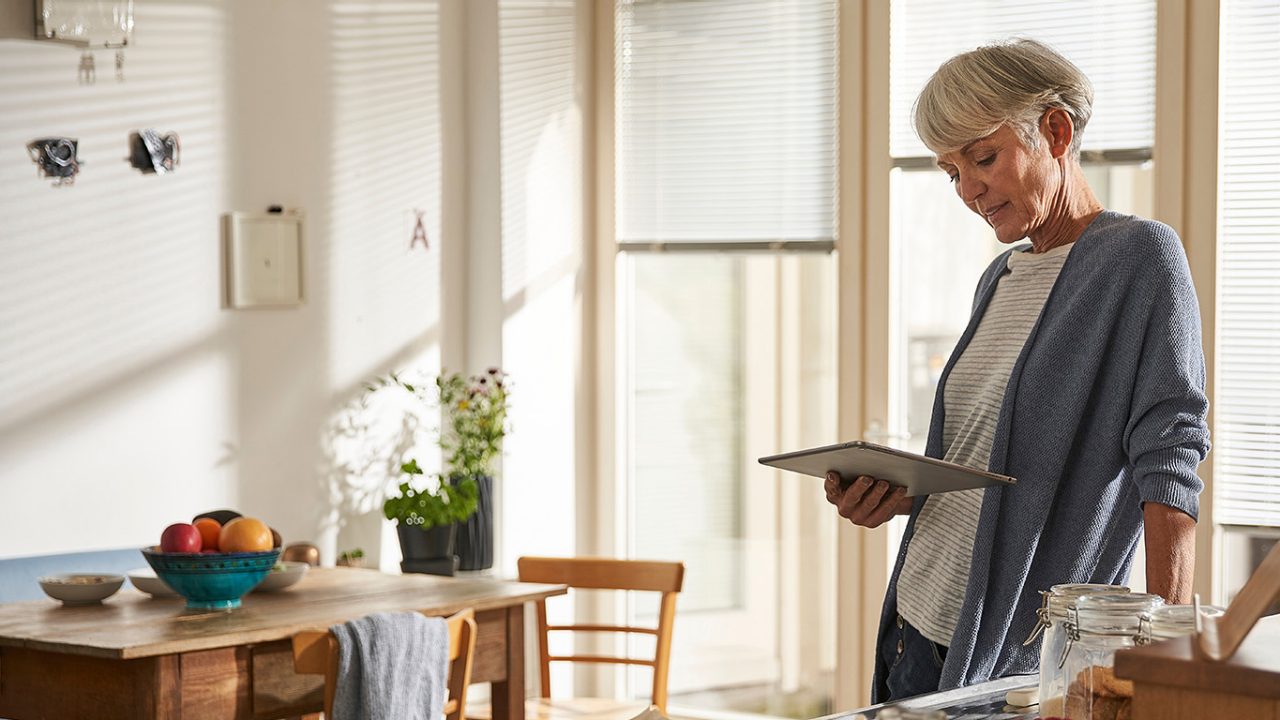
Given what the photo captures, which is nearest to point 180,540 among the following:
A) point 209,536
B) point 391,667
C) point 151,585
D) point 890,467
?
point 209,536

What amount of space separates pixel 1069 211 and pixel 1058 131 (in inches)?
4.1

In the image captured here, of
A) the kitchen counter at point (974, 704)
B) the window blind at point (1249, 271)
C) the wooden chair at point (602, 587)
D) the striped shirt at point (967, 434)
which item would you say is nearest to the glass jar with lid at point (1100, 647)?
the kitchen counter at point (974, 704)

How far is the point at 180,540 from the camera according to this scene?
8.64ft

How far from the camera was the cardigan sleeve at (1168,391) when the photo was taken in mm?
1599

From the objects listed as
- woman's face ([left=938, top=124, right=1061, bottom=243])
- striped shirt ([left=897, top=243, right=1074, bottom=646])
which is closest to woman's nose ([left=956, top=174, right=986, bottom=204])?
woman's face ([left=938, top=124, right=1061, bottom=243])

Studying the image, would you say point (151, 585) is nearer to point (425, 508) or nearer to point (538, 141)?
point (425, 508)

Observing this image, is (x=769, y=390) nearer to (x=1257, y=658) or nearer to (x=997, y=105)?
(x=997, y=105)

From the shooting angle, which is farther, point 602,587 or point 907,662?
point 602,587

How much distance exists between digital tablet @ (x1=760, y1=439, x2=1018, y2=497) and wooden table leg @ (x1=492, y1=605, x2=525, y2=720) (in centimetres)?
125

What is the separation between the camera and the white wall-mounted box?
3732 mm

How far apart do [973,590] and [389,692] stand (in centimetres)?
123

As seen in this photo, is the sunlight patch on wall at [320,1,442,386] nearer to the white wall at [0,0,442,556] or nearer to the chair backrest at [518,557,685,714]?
the white wall at [0,0,442,556]

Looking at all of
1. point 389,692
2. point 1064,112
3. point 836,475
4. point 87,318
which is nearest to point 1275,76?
point 1064,112

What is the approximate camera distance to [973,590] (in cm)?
171
